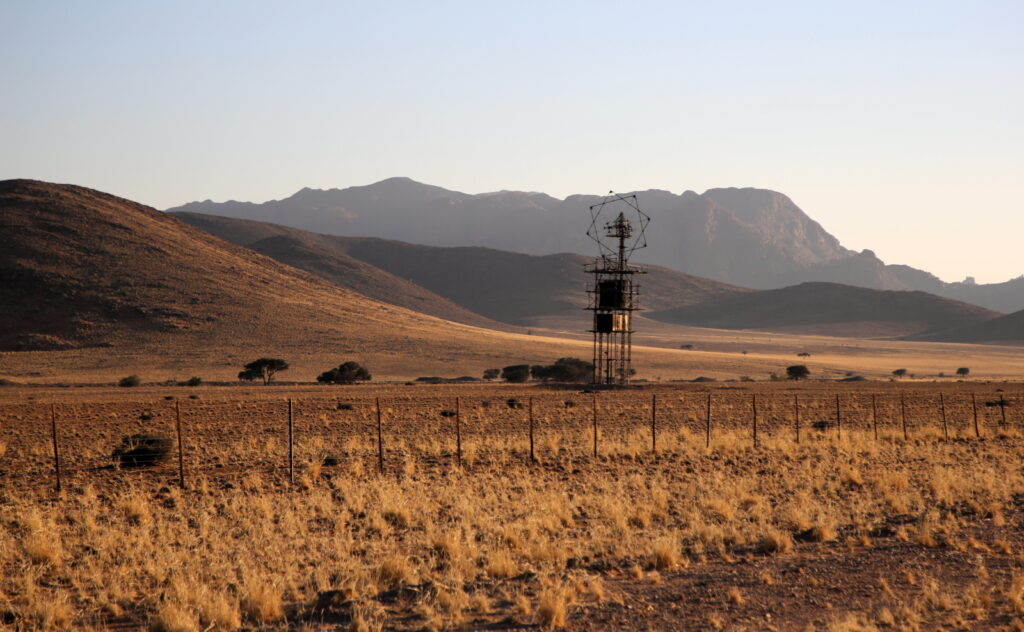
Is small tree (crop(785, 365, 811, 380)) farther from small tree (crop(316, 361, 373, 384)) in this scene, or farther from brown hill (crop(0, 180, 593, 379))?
small tree (crop(316, 361, 373, 384))

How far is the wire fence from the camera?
24328mm

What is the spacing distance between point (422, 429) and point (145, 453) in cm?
1099

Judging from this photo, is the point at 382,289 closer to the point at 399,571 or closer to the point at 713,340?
the point at 713,340

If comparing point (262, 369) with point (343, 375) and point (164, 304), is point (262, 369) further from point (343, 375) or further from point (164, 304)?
point (164, 304)

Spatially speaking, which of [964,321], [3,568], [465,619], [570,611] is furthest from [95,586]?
Result: [964,321]

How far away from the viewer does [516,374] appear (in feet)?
226

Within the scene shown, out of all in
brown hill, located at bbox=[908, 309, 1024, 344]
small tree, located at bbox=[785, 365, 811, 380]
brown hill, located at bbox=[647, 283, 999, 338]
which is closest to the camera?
small tree, located at bbox=[785, 365, 811, 380]

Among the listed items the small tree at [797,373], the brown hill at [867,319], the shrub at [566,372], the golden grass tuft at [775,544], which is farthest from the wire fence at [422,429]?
the brown hill at [867,319]

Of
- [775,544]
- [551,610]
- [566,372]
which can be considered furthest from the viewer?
[566,372]

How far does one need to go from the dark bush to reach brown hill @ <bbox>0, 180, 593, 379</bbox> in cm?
5085

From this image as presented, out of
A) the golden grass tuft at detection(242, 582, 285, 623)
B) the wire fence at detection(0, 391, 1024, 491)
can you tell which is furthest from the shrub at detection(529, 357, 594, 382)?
the golden grass tuft at detection(242, 582, 285, 623)

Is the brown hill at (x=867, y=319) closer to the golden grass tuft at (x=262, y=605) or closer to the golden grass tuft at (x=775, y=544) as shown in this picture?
the golden grass tuft at (x=775, y=544)

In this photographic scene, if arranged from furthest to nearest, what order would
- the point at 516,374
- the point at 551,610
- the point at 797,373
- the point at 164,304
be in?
the point at 164,304 < the point at 797,373 < the point at 516,374 < the point at 551,610

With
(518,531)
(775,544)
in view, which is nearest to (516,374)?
(518,531)
